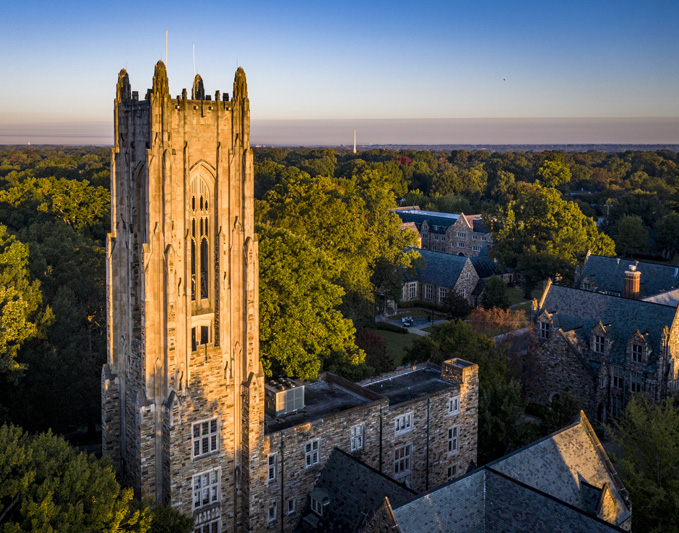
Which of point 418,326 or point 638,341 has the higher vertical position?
point 638,341

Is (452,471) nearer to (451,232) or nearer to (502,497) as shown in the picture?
(502,497)

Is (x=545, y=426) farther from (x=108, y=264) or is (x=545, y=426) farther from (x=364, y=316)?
(x=108, y=264)

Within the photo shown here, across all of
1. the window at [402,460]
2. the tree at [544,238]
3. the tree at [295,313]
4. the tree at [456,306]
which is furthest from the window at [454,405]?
the tree at [544,238]

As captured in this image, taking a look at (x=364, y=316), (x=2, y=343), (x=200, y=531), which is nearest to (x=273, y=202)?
(x=364, y=316)

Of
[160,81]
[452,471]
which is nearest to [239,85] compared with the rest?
[160,81]

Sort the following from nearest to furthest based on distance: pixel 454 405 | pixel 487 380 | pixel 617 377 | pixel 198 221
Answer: pixel 198 221, pixel 454 405, pixel 487 380, pixel 617 377

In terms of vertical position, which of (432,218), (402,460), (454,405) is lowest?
(402,460)
